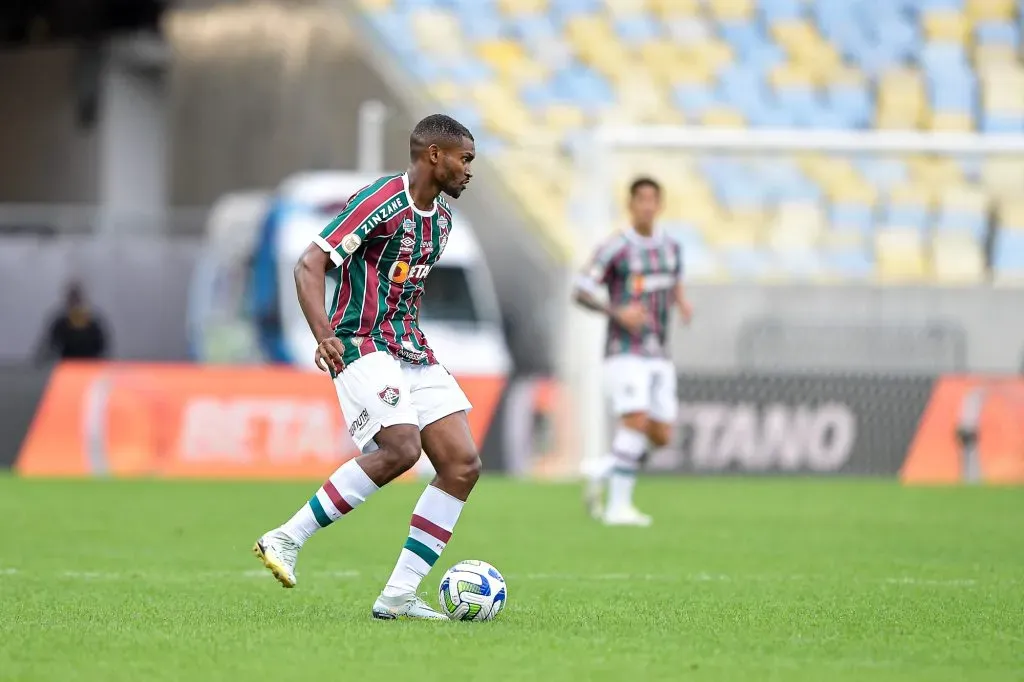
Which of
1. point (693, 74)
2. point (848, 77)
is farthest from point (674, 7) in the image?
point (848, 77)

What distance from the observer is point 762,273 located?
19.8 m

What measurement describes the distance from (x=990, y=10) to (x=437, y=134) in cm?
1918

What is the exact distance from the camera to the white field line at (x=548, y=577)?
838cm

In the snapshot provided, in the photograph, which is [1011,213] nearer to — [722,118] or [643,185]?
[722,118]

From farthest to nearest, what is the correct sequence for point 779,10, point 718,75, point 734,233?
1. point 779,10
2. point 718,75
3. point 734,233

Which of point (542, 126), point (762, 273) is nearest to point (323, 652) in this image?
point (762, 273)

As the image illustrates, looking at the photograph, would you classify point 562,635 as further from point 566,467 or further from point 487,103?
point 487,103

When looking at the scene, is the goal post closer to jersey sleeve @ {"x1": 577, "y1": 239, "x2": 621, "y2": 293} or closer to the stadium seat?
the stadium seat

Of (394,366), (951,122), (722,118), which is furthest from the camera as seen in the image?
(722,118)

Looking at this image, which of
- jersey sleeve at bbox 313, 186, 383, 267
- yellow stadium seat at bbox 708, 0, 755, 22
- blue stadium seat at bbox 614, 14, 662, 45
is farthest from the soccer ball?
yellow stadium seat at bbox 708, 0, 755, 22

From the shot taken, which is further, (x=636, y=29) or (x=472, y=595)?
(x=636, y=29)

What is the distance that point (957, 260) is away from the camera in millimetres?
18641

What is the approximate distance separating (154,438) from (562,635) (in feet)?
34.3

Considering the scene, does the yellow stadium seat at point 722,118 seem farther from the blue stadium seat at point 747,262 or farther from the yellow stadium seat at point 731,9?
the blue stadium seat at point 747,262
